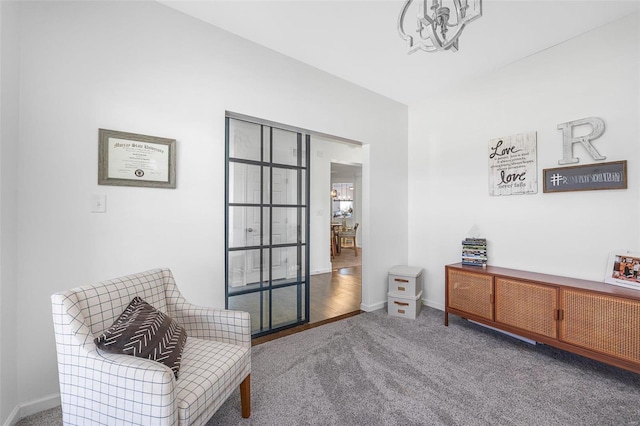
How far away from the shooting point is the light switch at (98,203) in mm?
1764

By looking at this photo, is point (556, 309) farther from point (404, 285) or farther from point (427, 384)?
point (404, 285)

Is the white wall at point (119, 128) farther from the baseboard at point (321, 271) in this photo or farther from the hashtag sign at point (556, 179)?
the baseboard at point (321, 271)

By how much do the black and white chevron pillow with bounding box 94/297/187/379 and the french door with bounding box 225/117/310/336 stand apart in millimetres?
987

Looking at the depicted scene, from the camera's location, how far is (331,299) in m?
3.73

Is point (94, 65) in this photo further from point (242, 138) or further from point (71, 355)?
point (71, 355)

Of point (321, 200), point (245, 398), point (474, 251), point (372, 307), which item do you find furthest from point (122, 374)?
point (321, 200)

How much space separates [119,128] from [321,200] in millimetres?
3864

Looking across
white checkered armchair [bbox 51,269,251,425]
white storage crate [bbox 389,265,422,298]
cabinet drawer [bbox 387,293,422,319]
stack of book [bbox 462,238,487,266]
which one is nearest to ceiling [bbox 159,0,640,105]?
stack of book [bbox 462,238,487,266]

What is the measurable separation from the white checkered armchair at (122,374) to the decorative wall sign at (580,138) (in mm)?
3019

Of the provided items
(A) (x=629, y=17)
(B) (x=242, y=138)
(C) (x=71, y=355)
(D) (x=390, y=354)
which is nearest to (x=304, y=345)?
(D) (x=390, y=354)

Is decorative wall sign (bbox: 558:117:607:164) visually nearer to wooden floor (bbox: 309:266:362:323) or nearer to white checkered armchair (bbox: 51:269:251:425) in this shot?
wooden floor (bbox: 309:266:362:323)

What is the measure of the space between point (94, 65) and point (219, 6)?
966 mm

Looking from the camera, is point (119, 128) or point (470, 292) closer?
point (119, 128)

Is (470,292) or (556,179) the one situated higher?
(556,179)
